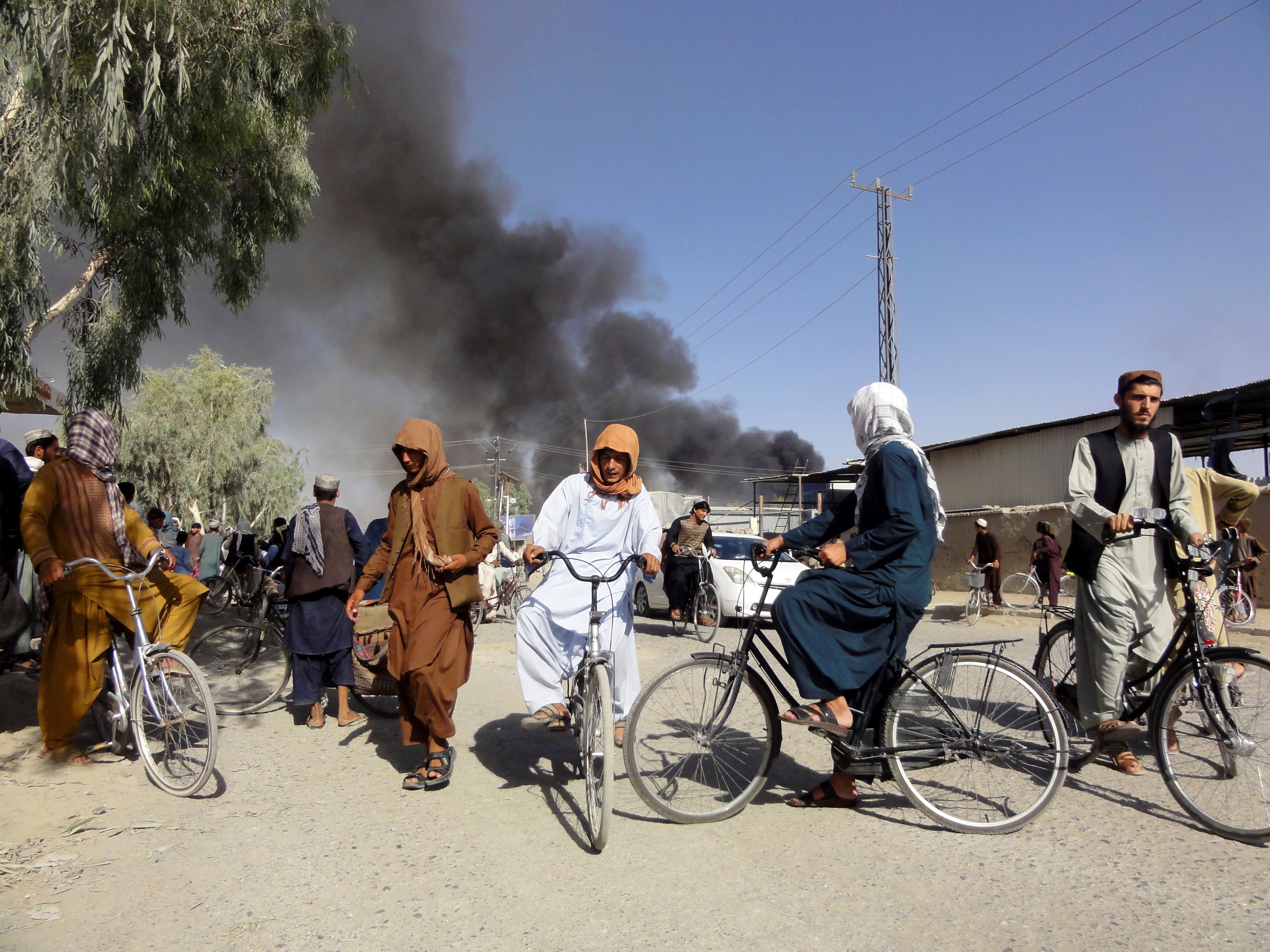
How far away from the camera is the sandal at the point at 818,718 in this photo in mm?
3428

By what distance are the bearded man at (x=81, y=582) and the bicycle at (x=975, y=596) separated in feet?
39.8

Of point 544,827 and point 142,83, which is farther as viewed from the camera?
point 142,83

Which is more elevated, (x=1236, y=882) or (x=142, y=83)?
(x=142, y=83)

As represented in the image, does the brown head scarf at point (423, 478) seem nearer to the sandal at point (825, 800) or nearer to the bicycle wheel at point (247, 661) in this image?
the sandal at point (825, 800)

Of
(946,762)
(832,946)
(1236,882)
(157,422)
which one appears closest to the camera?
(832,946)

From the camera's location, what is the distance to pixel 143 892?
293 cm

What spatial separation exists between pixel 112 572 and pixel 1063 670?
17.1 ft

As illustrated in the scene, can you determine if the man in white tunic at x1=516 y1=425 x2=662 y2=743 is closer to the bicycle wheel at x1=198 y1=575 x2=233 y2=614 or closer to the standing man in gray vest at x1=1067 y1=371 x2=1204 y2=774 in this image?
the standing man in gray vest at x1=1067 y1=371 x2=1204 y2=774

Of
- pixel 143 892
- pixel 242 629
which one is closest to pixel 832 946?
pixel 143 892

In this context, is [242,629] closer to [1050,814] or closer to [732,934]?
[732,934]

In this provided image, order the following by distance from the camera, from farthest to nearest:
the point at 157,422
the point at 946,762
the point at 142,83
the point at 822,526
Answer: the point at 157,422
the point at 142,83
the point at 822,526
the point at 946,762

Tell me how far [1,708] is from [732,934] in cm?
535

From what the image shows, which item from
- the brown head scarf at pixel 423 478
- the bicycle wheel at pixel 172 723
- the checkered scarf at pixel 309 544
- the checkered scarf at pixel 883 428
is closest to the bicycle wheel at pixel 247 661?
the checkered scarf at pixel 309 544

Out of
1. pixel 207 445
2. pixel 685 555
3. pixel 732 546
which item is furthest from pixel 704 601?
pixel 207 445
